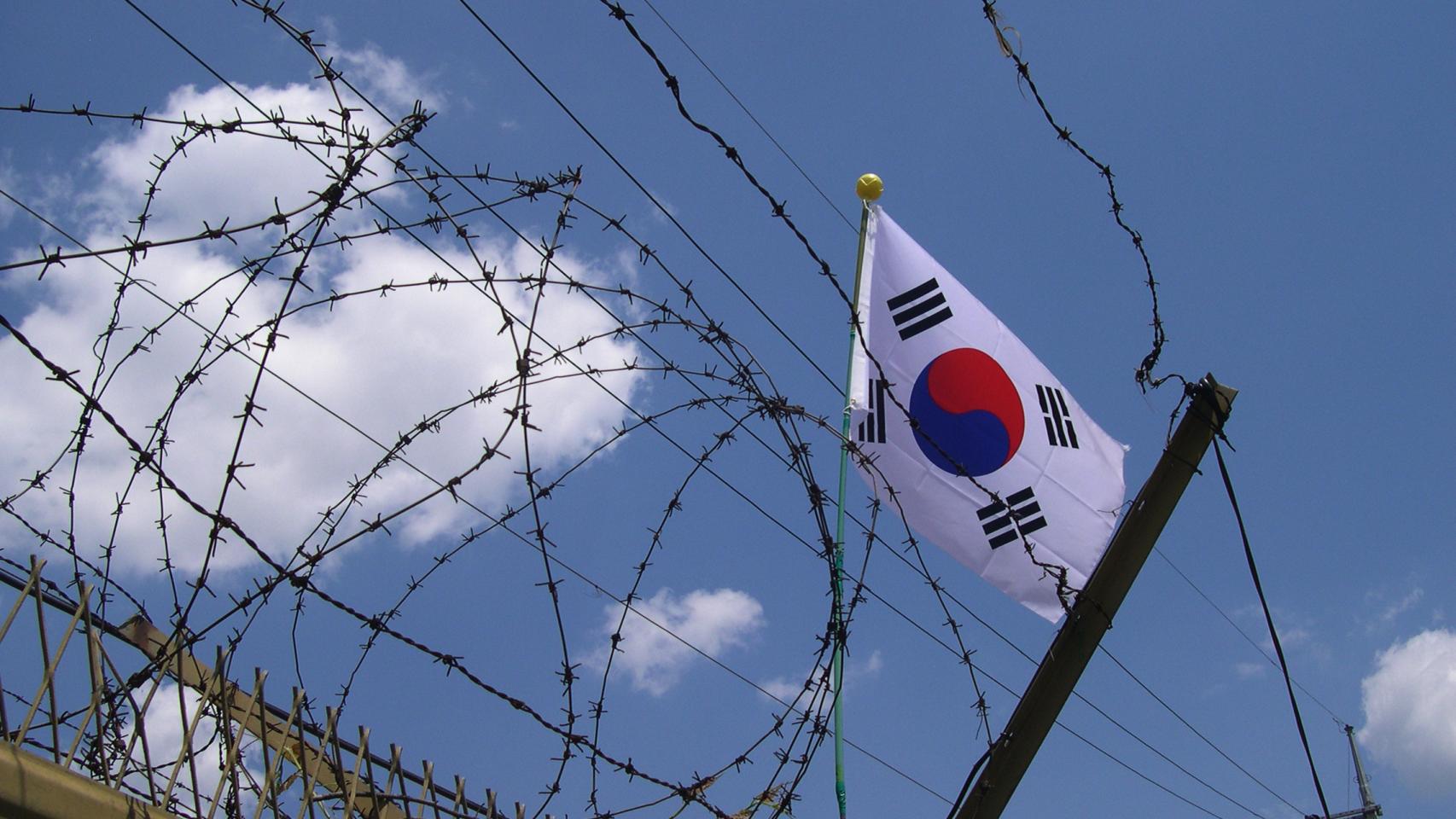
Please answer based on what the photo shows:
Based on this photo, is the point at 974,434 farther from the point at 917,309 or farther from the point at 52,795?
the point at 52,795

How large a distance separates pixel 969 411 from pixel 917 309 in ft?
1.87

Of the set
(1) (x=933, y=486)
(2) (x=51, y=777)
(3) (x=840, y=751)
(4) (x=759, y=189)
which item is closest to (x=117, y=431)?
(2) (x=51, y=777)

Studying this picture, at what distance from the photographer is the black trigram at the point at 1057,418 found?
6.15m

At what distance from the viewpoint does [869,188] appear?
21.6 feet

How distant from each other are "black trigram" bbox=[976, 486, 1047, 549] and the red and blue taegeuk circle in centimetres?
25

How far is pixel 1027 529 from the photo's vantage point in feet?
18.9

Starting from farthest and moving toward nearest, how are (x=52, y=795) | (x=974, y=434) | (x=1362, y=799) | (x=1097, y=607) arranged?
A: (x=1362, y=799) < (x=974, y=434) < (x=1097, y=607) < (x=52, y=795)

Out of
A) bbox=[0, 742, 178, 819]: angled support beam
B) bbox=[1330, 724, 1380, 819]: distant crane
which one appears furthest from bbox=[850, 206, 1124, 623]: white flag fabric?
bbox=[1330, 724, 1380, 819]: distant crane

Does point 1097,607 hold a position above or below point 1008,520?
below

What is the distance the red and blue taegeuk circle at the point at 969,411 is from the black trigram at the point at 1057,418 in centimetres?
14

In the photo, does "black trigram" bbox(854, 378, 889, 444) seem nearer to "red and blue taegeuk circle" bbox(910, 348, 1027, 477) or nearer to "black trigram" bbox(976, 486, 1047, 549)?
"red and blue taegeuk circle" bbox(910, 348, 1027, 477)

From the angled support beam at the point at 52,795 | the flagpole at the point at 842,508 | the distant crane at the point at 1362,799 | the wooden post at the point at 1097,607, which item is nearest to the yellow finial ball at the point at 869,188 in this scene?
the flagpole at the point at 842,508

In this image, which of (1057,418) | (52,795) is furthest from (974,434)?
(52,795)

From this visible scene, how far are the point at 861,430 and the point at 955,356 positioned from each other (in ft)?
2.36
